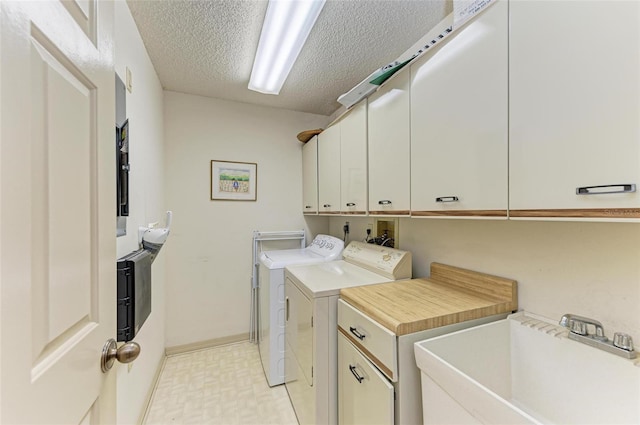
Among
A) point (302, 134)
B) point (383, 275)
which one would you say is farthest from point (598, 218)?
point (302, 134)

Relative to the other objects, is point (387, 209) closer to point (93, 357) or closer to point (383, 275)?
point (383, 275)

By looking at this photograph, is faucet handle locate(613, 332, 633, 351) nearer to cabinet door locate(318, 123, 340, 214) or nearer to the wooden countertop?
the wooden countertop

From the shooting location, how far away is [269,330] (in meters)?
2.01

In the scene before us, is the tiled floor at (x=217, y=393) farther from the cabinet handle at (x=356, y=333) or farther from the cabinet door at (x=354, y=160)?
the cabinet door at (x=354, y=160)

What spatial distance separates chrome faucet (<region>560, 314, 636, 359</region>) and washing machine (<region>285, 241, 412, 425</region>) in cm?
78

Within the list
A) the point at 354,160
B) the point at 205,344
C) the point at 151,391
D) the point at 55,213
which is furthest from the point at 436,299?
the point at 205,344

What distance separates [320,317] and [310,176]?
1.61m

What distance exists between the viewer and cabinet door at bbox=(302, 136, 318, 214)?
2.55 m

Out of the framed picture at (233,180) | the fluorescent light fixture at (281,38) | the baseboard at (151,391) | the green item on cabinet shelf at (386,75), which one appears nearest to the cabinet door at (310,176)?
the framed picture at (233,180)

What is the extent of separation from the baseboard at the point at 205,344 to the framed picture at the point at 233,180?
4.71ft

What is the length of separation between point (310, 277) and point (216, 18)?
5.41ft

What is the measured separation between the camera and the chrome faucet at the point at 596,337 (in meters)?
0.80

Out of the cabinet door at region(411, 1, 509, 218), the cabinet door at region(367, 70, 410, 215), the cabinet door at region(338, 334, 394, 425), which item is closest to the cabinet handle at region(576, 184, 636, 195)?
the cabinet door at region(411, 1, 509, 218)

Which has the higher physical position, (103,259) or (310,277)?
(103,259)
